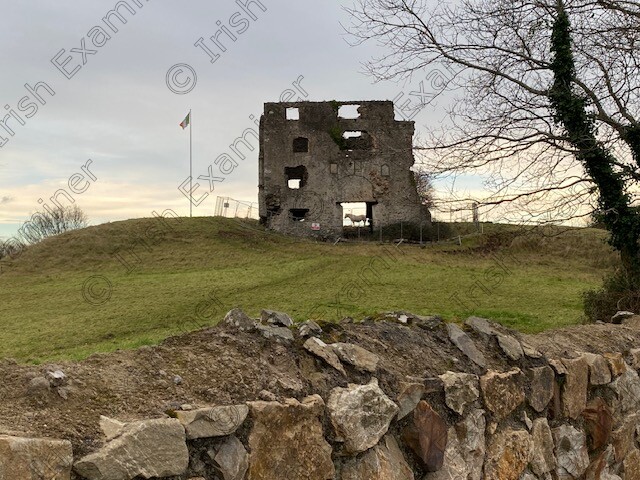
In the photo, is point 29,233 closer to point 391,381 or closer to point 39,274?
point 39,274

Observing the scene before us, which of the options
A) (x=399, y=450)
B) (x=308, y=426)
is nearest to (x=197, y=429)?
(x=308, y=426)

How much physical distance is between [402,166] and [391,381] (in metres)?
32.5

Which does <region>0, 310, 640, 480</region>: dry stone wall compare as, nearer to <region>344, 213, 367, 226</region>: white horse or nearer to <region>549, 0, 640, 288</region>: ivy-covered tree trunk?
<region>549, 0, 640, 288</region>: ivy-covered tree trunk

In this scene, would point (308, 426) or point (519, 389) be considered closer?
point (308, 426)

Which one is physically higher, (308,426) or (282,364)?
(282,364)

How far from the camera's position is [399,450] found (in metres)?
3.77

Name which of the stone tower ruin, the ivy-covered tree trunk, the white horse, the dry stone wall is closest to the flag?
the stone tower ruin

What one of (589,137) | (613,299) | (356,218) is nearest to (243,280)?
(613,299)

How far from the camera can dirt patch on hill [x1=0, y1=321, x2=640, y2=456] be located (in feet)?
8.93

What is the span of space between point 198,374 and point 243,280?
18537 millimetres

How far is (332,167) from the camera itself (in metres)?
35.7

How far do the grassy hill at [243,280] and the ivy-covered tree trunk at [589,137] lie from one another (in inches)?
38.8

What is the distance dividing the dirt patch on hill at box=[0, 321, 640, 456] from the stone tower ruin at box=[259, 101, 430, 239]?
102ft

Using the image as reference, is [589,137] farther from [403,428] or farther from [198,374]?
[198,374]
